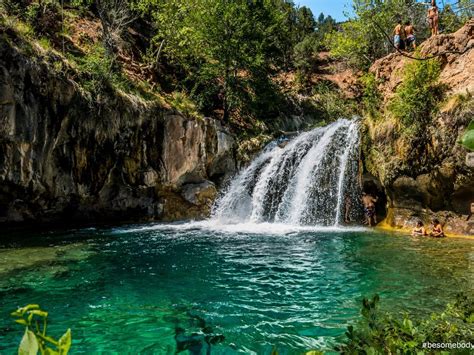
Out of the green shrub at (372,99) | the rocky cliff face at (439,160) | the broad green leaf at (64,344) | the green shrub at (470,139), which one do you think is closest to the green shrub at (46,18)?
the green shrub at (372,99)

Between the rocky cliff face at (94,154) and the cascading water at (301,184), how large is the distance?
4.68 feet

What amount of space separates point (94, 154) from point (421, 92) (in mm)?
13969

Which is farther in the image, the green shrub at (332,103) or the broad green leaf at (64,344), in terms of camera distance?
the green shrub at (332,103)

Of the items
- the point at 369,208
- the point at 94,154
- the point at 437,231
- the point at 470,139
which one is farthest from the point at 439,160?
the point at 470,139

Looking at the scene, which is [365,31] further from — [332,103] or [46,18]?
[46,18]

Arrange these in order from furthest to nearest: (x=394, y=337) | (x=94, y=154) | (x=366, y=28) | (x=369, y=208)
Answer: (x=366, y=28), (x=369, y=208), (x=94, y=154), (x=394, y=337)

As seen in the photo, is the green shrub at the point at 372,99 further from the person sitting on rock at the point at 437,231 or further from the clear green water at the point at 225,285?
the clear green water at the point at 225,285

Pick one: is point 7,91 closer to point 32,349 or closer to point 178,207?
point 178,207

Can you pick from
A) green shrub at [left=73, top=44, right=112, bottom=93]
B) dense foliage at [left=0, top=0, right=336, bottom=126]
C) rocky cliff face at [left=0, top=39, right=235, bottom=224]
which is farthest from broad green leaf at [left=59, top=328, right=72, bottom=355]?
dense foliage at [left=0, top=0, right=336, bottom=126]

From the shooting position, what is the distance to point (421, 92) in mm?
14812

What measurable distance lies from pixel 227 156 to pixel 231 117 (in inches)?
160

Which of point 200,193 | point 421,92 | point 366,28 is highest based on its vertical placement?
point 366,28

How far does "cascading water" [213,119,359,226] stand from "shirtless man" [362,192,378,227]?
0.55 meters

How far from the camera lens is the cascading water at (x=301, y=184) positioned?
695 inches
